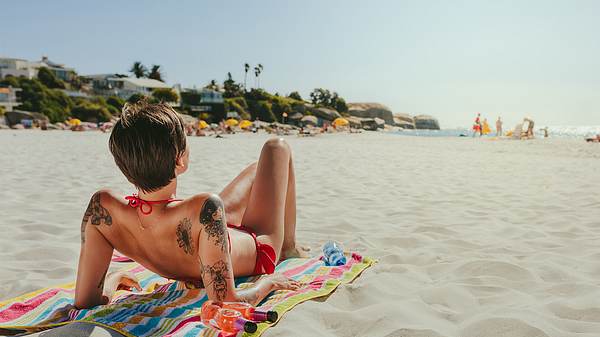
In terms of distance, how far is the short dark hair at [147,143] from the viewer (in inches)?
68.9

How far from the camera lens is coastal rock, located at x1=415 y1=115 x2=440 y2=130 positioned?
10869 cm

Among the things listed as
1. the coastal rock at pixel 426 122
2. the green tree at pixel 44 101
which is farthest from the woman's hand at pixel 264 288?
the coastal rock at pixel 426 122

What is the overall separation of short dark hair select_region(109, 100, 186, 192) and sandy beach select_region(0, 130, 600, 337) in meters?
0.78

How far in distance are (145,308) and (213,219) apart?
595 mm

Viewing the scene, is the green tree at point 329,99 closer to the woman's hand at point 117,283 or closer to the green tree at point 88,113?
the green tree at point 88,113

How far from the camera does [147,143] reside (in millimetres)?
1750

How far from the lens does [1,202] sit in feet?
16.2

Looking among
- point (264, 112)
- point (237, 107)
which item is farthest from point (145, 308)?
point (264, 112)

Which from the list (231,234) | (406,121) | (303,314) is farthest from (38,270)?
(406,121)

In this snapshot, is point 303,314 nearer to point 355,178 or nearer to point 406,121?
point 355,178

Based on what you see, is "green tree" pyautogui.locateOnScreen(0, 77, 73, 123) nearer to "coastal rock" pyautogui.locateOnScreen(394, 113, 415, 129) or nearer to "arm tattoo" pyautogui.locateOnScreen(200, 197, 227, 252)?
"arm tattoo" pyautogui.locateOnScreen(200, 197, 227, 252)

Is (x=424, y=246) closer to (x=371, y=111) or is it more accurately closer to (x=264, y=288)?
(x=264, y=288)

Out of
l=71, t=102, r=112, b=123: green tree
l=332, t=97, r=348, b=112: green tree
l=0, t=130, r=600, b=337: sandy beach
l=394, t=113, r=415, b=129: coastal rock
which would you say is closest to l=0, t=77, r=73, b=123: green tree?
l=71, t=102, r=112, b=123: green tree

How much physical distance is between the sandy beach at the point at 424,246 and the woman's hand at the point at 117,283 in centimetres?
49
